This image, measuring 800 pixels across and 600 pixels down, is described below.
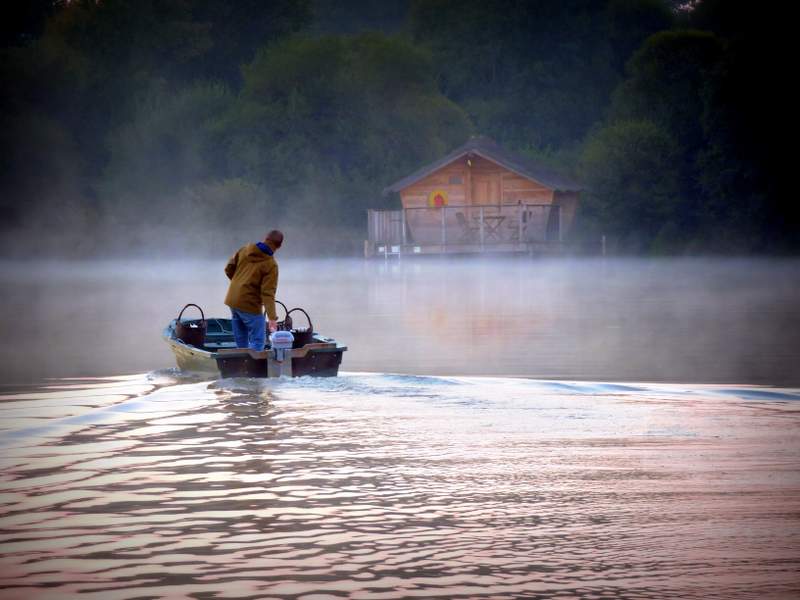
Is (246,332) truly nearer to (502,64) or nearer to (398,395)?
(398,395)

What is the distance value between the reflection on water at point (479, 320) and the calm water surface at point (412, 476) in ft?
0.64

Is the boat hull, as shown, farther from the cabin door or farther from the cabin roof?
the cabin door

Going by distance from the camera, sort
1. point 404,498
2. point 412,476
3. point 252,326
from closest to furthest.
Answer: point 404,498, point 412,476, point 252,326

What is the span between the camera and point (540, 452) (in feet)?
34.8

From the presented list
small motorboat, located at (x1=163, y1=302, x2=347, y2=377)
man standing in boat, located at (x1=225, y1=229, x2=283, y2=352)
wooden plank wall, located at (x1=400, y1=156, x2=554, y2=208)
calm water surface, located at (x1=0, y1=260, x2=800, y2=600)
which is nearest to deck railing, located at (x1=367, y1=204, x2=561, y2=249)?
wooden plank wall, located at (x1=400, y1=156, x2=554, y2=208)

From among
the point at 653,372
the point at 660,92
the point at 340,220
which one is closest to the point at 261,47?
the point at 340,220

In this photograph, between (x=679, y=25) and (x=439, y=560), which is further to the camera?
(x=679, y=25)

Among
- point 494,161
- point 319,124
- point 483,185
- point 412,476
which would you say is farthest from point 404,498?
point 319,124

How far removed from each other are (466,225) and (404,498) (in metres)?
53.3

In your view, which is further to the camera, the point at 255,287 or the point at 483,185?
the point at 483,185

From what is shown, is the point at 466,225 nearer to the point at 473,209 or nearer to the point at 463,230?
the point at 463,230

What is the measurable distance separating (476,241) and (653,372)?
44.1 m

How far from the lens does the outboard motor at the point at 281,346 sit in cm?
1547

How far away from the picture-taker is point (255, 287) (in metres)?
15.8
